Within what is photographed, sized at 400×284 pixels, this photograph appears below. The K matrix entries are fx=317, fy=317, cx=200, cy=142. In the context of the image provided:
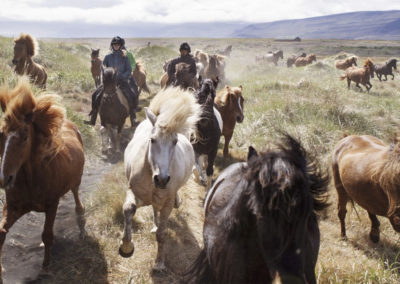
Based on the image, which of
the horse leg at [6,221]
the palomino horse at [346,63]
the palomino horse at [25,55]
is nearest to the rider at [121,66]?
the palomino horse at [25,55]

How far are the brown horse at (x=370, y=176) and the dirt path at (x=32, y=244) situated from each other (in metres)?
4.20

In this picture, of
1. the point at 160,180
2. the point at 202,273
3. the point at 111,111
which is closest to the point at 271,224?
the point at 202,273

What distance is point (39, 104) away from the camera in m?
3.57

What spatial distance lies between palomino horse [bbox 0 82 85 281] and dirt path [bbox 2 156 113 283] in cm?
25

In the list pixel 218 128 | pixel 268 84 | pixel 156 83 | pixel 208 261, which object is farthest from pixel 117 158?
pixel 156 83

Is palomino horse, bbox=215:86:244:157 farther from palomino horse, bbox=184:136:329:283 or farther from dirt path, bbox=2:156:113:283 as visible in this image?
palomino horse, bbox=184:136:329:283

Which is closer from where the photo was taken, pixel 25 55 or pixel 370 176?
pixel 370 176

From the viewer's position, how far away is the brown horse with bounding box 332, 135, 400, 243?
4160mm

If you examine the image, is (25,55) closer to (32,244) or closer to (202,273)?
(32,244)

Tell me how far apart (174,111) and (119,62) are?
6.34m

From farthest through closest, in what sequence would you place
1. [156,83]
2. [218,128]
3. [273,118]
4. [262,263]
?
[156,83] < [273,118] < [218,128] < [262,263]

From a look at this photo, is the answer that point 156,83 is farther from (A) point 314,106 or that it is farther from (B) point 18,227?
(B) point 18,227

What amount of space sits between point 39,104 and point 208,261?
8.37ft

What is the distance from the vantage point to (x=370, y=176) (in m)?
4.58
